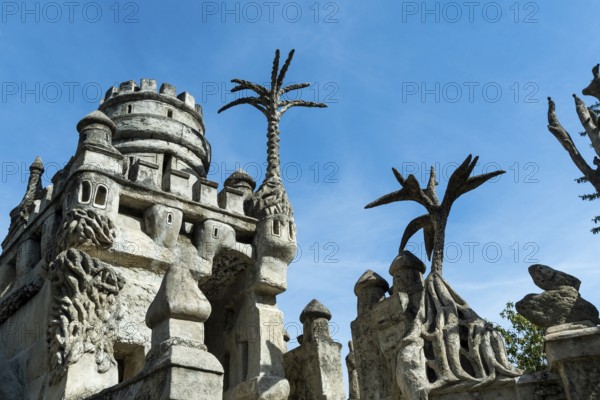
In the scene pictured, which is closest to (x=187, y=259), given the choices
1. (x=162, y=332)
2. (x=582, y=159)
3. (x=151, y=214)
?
(x=151, y=214)

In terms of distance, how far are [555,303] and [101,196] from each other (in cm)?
722

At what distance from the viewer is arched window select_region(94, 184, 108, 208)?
10.1 m

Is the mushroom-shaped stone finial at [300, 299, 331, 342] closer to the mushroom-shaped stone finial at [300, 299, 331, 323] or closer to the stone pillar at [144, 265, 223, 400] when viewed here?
the mushroom-shaped stone finial at [300, 299, 331, 323]

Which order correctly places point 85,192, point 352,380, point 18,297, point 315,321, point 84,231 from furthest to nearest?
point 352,380
point 315,321
point 18,297
point 85,192
point 84,231

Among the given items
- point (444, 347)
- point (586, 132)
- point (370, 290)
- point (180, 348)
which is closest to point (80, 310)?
point (370, 290)

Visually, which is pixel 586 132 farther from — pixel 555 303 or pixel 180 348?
pixel 180 348

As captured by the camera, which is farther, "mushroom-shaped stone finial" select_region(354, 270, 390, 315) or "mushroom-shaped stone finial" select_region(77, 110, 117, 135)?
"mushroom-shaped stone finial" select_region(77, 110, 117, 135)

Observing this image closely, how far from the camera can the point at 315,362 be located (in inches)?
409

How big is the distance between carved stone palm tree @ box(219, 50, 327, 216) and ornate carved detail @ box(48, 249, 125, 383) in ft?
11.3

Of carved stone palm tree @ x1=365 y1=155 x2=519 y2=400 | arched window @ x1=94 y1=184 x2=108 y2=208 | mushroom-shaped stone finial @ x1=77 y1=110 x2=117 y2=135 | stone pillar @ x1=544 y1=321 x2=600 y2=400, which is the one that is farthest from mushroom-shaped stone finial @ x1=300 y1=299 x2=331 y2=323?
stone pillar @ x1=544 y1=321 x2=600 y2=400

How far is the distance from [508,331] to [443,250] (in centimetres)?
1518

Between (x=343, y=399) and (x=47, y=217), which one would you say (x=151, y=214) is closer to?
(x=47, y=217)

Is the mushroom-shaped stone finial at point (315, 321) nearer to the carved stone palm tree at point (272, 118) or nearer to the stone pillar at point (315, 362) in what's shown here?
the stone pillar at point (315, 362)

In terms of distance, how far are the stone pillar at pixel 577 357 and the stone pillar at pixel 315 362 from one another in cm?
524
